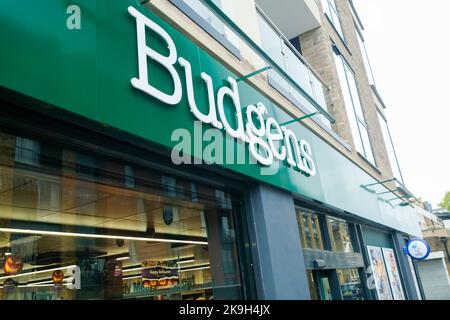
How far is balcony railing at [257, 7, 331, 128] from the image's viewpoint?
5473mm

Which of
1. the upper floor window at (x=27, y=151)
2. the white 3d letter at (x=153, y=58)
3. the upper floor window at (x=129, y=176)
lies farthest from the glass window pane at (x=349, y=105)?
the upper floor window at (x=27, y=151)

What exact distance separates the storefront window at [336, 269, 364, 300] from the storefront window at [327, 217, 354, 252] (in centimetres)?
38

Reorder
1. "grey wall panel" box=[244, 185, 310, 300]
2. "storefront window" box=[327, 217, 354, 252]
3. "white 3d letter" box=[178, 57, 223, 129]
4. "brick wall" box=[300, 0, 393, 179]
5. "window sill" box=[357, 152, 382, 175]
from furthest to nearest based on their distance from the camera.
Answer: "window sill" box=[357, 152, 382, 175]
"brick wall" box=[300, 0, 393, 179]
"storefront window" box=[327, 217, 354, 252]
"grey wall panel" box=[244, 185, 310, 300]
"white 3d letter" box=[178, 57, 223, 129]

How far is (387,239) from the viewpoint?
379 inches

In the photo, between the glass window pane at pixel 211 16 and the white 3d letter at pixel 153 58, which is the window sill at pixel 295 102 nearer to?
the glass window pane at pixel 211 16

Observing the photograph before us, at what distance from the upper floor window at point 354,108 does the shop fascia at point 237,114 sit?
4.12 metres

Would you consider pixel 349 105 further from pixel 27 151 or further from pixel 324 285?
pixel 27 151

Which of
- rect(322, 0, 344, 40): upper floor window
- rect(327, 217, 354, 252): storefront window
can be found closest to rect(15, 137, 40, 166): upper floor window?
rect(327, 217, 354, 252): storefront window

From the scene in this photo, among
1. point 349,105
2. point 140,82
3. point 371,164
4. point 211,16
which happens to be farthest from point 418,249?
point 140,82

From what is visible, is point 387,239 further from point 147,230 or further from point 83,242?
point 83,242

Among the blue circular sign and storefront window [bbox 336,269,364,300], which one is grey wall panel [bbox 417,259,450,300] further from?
storefront window [bbox 336,269,364,300]

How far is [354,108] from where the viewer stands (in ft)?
31.5

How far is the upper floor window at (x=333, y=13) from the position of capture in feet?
32.1
